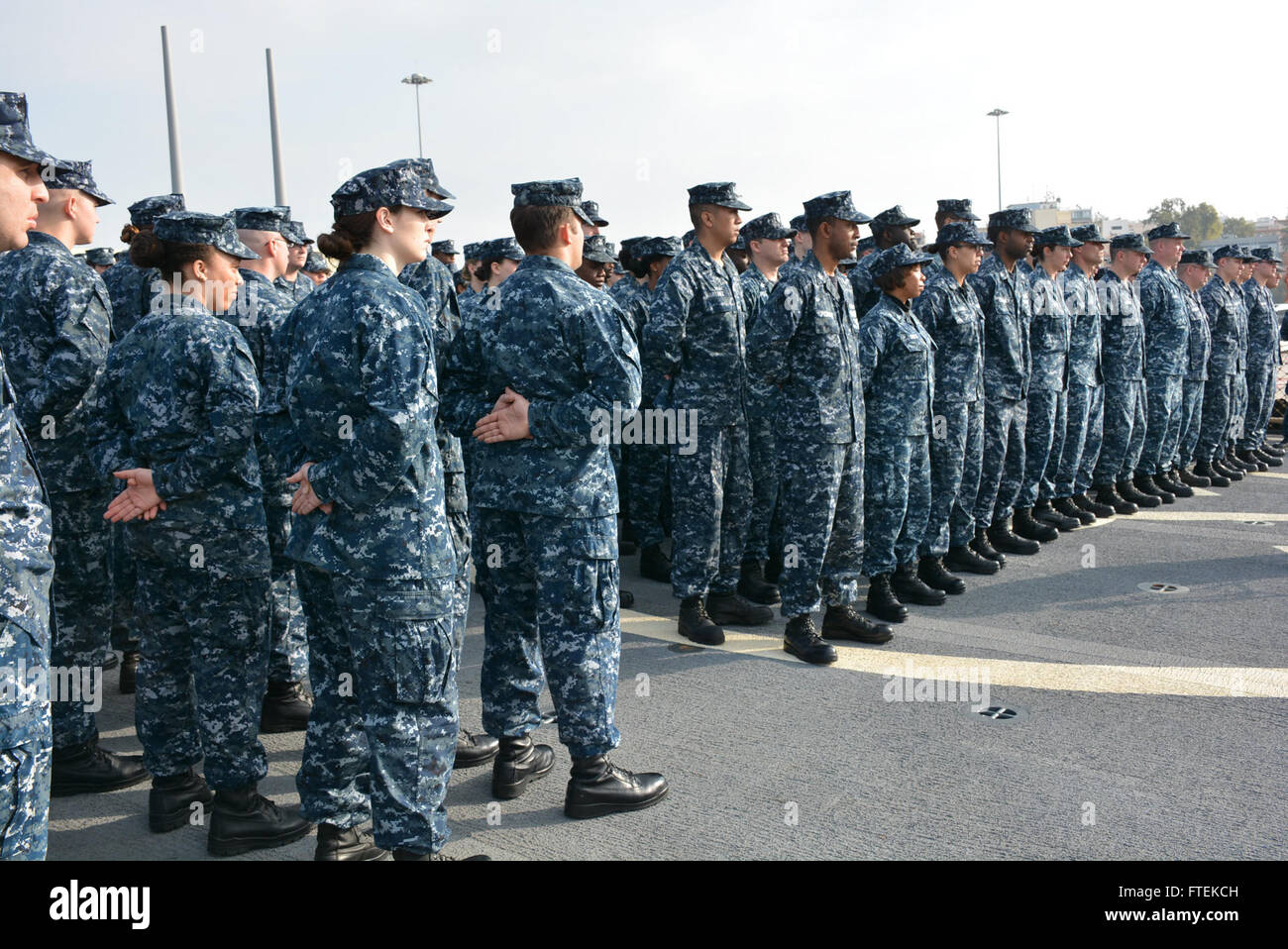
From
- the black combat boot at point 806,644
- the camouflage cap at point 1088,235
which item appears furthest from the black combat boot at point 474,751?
the camouflage cap at point 1088,235

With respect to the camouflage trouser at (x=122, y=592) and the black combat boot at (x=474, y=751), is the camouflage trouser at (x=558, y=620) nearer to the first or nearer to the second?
the black combat boot at (x=474, y=751)

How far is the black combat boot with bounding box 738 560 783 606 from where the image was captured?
19.7 feet

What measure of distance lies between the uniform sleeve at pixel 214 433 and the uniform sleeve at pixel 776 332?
103 inches

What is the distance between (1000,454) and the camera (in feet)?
21.6

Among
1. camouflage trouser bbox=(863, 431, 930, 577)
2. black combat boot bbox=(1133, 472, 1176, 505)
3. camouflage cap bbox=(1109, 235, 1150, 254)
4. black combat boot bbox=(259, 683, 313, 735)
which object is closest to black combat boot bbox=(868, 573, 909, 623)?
camouflage trouser bbox=(863, 431, 930, 577)

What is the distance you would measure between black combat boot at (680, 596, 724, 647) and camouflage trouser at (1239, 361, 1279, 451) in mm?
8389

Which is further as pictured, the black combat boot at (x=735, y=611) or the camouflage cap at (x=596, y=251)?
the camouflage cap at (x=596, y=251)

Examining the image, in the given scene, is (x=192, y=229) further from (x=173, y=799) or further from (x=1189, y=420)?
(x=1189, y=420)

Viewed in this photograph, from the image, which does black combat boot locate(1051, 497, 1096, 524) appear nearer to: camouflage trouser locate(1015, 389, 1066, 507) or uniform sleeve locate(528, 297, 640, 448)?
camouflage trouser locate(1015, 389, 1066, 507)

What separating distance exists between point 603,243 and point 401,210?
405 cm

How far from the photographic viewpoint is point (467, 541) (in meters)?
4.17

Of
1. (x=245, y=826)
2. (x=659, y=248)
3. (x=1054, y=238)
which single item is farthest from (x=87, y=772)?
(x=1054, y=238)

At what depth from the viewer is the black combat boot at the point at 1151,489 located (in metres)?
8.66

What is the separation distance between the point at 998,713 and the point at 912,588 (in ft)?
5.60
